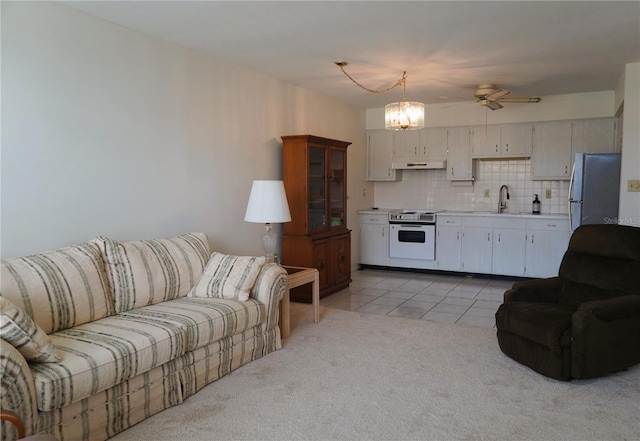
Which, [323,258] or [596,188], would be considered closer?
[596,188]

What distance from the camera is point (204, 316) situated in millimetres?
3055

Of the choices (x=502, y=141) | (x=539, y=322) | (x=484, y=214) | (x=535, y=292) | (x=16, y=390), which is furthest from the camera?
(x=502, y=141)

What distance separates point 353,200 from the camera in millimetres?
7152

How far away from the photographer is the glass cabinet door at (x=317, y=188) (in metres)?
5.34

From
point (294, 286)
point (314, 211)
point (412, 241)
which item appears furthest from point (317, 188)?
point (412, 241)

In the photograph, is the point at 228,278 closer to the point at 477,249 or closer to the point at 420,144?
the point at 477,249

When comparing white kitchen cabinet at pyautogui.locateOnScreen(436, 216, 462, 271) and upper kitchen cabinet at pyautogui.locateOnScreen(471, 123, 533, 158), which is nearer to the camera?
upper kitchen cabinet at pyautogui.locateOnScreen(471, 123, 533, 158)

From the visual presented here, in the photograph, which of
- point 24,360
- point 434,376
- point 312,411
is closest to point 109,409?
point 24,360

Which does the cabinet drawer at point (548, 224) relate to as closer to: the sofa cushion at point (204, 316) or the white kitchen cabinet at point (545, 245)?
the white kitchen cabinet at point (545, 245)

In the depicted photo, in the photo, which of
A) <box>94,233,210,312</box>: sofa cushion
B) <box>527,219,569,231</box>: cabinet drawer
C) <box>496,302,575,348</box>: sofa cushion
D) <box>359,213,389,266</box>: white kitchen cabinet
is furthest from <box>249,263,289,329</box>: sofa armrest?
<box>527,219,569,231</box>: cabinet drawer

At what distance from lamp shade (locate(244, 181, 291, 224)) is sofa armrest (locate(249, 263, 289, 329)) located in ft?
1.78

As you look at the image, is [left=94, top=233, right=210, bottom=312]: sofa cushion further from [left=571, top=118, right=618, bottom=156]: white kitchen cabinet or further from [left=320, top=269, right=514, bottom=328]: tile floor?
[left=571, top=118, right=618, bottom=156]: white kitchen cabinet

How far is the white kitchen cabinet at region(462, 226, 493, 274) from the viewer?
6.52 m

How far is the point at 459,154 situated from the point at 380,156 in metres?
1.17
